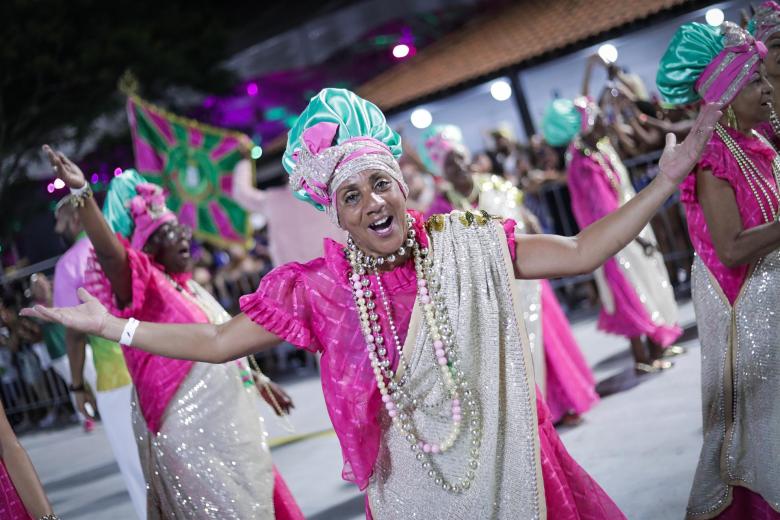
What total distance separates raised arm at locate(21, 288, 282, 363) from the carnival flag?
7.82 m

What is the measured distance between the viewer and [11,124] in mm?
20484

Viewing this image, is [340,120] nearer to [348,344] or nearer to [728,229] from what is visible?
[348,344]

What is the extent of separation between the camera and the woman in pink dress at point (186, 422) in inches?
156

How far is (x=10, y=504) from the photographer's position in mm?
2842

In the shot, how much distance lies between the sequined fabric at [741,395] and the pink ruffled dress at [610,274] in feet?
11.1

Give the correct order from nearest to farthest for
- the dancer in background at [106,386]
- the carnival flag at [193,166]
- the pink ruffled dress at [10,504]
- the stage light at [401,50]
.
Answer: the pink ruffled dress at [10,504]
the dancer in background at [106,386]
the carnival flag at [193,166]
the stage light at [401,50]

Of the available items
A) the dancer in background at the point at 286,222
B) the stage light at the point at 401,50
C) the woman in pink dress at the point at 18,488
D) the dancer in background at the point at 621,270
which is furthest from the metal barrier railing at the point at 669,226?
the stage light at the point at 401,50

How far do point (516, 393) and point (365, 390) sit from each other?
46 centimetres

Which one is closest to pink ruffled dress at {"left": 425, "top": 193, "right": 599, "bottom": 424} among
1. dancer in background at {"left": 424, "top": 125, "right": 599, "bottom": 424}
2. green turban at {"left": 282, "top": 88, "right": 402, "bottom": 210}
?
dancer in background at {"left": 424, "top": 125, "right": 599, "bottom": 424}

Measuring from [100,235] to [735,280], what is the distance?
8.49 feet

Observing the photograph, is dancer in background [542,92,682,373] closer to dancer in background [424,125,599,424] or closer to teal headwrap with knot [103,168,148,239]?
dancer in background [424,125,599,424]

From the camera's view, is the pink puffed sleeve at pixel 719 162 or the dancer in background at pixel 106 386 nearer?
the pink puffed sleeve at pixel 719 162

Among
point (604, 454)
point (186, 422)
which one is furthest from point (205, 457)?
point (604, 454)

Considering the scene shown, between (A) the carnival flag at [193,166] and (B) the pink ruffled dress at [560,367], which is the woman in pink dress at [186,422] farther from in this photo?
(A) the carnival flag at [193,166]
